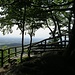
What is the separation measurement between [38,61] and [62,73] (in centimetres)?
123

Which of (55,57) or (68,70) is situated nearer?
(68,70)

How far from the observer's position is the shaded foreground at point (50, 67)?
684cm

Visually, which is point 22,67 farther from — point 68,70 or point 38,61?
point 68,70

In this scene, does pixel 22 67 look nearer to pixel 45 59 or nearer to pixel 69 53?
pixel 45 59

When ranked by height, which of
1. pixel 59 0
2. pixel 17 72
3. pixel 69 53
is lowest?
pixel 17 72

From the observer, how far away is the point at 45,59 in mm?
7609

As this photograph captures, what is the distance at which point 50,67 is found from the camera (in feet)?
23.0

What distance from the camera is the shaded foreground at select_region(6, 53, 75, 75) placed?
22.5ft

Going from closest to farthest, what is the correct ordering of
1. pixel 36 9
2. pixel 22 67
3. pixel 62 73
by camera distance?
pixel 62 73 → pixel 22 67 → pixel 36 9

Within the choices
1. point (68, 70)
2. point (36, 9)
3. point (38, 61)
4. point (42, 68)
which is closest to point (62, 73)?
point (68, 70)

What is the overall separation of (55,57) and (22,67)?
1.29 meters

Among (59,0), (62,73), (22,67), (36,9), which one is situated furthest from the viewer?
(59,0)

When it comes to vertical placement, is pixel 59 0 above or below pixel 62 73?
above

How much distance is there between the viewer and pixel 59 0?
1959 cm
